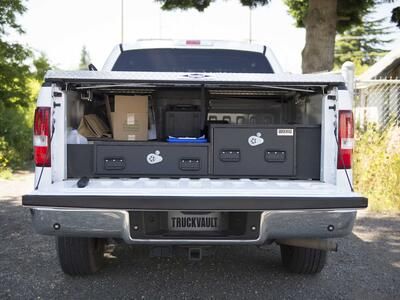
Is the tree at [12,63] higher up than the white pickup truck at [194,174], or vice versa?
the tree at [12,63]

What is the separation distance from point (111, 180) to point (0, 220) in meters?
3.55

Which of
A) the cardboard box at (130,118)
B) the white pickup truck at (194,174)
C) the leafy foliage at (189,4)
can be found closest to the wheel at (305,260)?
the white pickup truck at (194,174)

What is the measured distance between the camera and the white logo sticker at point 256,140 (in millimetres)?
3623

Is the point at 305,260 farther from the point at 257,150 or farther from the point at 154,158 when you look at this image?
the point at 154,158

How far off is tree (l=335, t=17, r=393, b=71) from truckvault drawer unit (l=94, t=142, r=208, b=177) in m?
48.8

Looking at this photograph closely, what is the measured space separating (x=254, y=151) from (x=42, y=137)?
1.51 m

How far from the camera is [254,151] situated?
362cm

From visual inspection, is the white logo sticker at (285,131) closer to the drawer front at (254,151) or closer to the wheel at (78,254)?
the drawer front at (254,151)

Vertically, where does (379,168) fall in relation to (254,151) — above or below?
below

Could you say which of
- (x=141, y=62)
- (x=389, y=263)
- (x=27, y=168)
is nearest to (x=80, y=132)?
(x=141, y=62)

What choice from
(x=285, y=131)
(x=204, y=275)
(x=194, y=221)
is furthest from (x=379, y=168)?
(x=194, y=221)

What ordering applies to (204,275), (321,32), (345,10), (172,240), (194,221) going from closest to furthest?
(172,240), (194,221), (204,275), (321,32), (345,10)

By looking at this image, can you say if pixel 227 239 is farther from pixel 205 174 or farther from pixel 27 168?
pixel 27 168

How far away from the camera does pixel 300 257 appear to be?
4141 millimetres
